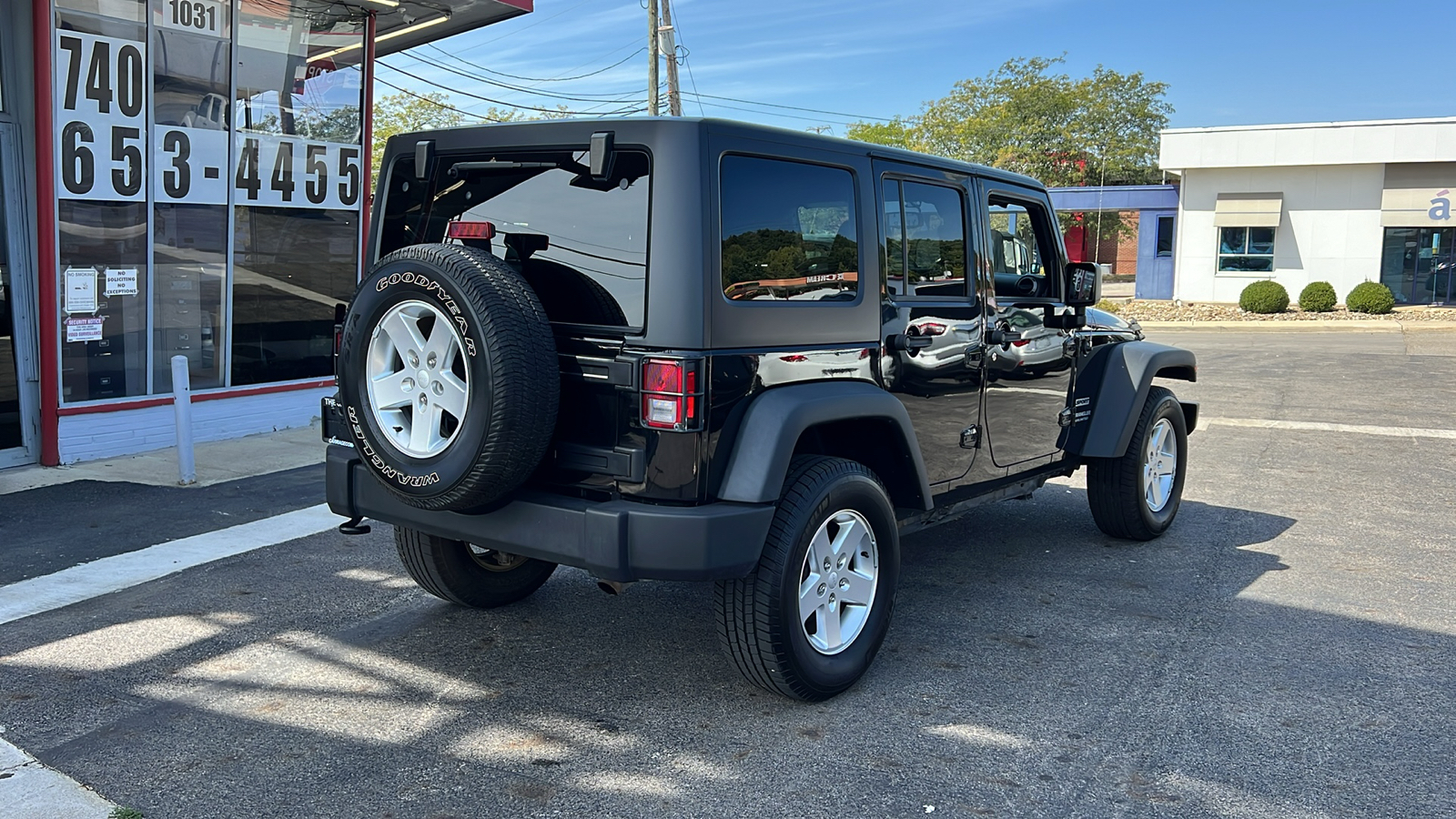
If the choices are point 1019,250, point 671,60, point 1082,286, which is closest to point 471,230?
point 1019,250

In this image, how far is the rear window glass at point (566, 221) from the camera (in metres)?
3.76

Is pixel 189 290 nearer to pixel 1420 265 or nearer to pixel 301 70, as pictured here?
pixel 301 70

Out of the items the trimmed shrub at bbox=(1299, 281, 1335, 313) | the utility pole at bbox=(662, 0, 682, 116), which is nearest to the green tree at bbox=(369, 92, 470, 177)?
the utility pole at bbox=(662, 0, 682, 116)

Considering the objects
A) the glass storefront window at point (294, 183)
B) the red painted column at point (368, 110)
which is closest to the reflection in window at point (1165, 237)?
the red painted column at point (368, 110)

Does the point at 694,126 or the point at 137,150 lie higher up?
the point at 137,150

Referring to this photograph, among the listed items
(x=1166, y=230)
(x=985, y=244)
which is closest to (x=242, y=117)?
(x=985, y=244)

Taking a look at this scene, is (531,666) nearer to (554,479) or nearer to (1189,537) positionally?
(554,479)

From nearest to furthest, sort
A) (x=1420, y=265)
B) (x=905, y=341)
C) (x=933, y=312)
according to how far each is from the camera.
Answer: (x=905, y=341)
(x=933, y=312)
(x=1420, y=265)

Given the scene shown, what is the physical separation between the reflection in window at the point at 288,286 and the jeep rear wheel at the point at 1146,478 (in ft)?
23.7

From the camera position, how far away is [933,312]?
4.78m

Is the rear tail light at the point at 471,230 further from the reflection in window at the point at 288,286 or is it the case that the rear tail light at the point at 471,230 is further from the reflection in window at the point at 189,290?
the reflection in window at the point at 288,286

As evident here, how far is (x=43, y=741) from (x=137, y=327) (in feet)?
20.2

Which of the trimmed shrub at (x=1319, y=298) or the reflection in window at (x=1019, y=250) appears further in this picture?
the trimmed shrub at (x=1319, y=298)

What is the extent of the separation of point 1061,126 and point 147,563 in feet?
155
